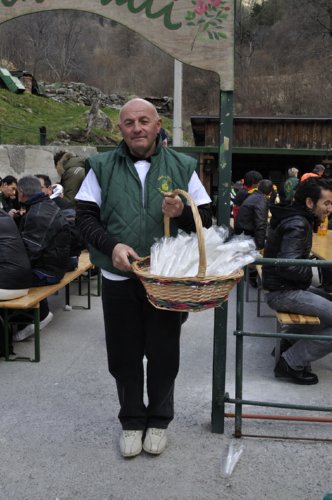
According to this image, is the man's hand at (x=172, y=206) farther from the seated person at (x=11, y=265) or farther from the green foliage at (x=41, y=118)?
the green foliage at (x=41, y=118)

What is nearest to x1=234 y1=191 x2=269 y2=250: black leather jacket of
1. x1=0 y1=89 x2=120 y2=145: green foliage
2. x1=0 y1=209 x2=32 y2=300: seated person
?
x1=0 y1=209 x2=32 y2=300: seated person

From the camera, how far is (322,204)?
3.75 metres

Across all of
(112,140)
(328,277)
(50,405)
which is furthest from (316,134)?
(50,405)

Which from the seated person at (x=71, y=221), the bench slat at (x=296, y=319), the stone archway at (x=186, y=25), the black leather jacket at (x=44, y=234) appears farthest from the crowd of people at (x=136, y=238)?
the seated person at (x=71, y=221)

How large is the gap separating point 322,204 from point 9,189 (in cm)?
502

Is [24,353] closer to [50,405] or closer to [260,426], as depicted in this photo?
[50,405]

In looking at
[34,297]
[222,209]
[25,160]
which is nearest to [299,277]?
[222,209]

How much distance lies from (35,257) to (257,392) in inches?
87.5

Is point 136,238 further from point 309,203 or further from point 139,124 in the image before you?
point 309,203

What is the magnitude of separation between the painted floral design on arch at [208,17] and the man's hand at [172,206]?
96 centimetres

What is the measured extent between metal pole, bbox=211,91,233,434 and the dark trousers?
0.31 m

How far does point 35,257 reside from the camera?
181 inches

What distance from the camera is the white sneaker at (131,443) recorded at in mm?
→ 2686

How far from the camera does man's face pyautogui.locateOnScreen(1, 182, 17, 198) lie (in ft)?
24.5
